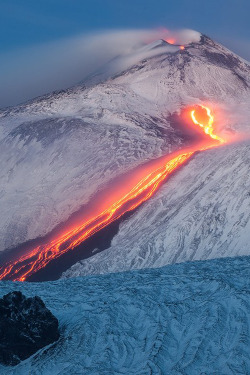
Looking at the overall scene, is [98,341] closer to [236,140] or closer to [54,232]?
[54,232]

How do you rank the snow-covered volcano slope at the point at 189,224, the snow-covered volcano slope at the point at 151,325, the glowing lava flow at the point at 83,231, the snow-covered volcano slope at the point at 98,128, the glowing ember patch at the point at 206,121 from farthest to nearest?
the glowing ember patch at the point at 206,121, the snow-covered volcano slope at the point at 98,128, the glowing lava flow at the point at 83,231, the snow-covered volcano slope at the point at 189,224, the snow-covered volcano slope at the point at 151,325

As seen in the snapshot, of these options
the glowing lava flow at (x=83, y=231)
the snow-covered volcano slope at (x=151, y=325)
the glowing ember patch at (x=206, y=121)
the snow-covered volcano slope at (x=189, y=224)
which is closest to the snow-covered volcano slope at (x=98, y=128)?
the glowing ember patch at (x=206, y=121)

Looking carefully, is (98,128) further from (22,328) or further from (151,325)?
(22,328)

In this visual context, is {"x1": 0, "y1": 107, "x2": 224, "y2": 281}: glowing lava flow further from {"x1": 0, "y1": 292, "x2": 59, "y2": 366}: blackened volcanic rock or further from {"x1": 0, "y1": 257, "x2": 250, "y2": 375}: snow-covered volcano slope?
{"x1": 0, "y1": 292, "x2": 59, "y2": 366}: blackened volcanic rock

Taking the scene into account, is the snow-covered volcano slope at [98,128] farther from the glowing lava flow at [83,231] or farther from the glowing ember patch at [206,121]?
the glowing lava flow at [83,231]

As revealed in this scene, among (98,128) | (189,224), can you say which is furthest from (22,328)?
(98,128)

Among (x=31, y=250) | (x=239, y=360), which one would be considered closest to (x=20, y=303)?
(x=239, y=360)
